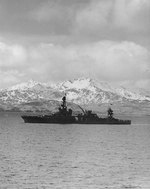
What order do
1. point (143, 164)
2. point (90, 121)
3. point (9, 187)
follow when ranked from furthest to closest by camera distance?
point (90, 121)
point (143, 164)
point (9, 187)

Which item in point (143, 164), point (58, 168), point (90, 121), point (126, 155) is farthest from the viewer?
point (90, 121)

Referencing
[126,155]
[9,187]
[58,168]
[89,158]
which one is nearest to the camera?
[9,187]

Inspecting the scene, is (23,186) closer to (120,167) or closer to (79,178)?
(79,178)

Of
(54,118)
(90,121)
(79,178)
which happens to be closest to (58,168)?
(79,178)

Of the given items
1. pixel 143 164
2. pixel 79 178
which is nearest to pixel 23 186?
pixel 79 178

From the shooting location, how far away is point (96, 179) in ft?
155

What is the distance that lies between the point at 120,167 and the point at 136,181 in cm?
1175

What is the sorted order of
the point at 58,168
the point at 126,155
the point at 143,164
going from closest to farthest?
the point at 58,168
the point at 143,164
the point at 126,155

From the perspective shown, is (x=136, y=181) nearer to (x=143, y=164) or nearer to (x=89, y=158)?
(x=143, y=164)

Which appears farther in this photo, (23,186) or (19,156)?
(19,156)

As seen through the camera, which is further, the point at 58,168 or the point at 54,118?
the point at 54,118

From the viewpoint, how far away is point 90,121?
7682 inches

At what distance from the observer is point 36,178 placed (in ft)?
155

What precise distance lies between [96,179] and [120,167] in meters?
10.7
